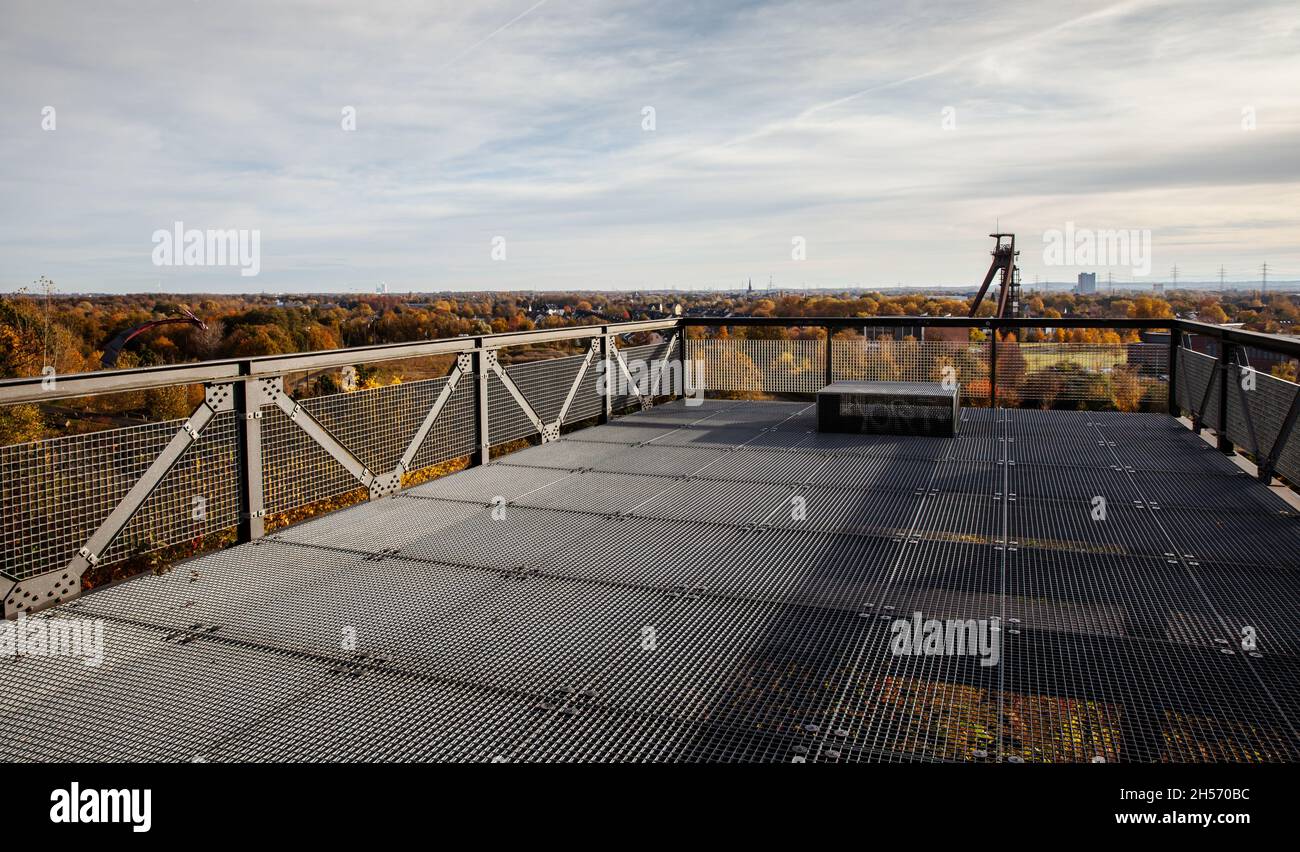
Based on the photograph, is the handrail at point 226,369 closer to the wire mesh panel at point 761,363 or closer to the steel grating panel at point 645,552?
the steel grating panel at point 645,552

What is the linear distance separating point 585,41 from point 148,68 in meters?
15.6

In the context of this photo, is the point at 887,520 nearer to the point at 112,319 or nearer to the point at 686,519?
the point at 686,519

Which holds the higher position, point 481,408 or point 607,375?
point 607,375

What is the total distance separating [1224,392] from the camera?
6.73 m

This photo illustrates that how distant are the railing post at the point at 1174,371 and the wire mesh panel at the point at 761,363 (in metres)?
3.44

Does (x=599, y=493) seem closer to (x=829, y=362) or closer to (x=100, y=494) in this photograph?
(x=100, y=494)

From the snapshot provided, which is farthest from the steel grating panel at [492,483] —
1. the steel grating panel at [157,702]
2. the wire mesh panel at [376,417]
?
the steel grating panel at [157,702]

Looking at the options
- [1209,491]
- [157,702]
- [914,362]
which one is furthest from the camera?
[914,362]

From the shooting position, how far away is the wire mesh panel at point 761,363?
32.3 feet

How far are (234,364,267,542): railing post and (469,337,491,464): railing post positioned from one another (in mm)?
2088

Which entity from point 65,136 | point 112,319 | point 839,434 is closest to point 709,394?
point 839,434

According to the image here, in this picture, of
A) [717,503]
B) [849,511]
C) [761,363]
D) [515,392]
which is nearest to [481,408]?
[515,392]

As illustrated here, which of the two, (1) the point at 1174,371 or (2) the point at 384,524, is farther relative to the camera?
(1) the point at 1174,371

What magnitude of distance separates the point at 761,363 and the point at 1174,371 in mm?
4164
